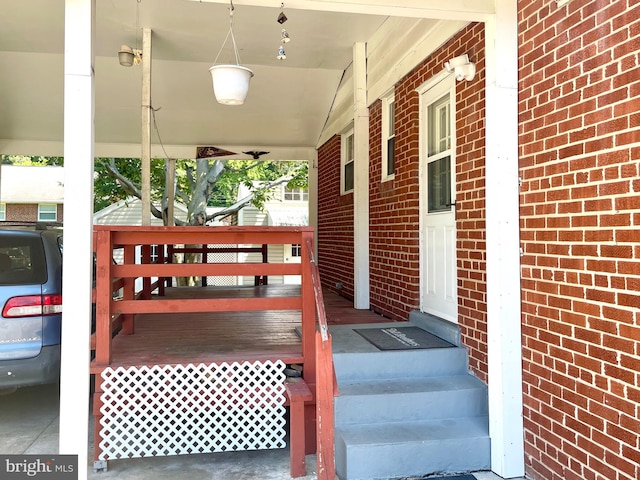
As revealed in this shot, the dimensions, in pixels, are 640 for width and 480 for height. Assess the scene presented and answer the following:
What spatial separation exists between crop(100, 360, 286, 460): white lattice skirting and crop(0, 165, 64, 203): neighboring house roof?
17.8m

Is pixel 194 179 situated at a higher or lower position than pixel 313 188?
higher

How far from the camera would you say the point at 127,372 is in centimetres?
338

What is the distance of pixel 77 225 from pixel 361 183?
12.9 feet

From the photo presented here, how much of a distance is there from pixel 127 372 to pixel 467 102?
10.8ft

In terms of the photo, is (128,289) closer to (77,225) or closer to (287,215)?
(77,225)

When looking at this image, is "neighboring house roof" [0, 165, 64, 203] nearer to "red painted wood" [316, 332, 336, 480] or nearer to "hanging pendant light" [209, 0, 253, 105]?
"hanging pendant light" [209, 0, 253, 105]

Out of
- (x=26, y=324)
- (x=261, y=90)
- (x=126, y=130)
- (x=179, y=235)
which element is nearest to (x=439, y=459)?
(x=179, y=235)

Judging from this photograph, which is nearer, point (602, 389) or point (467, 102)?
point (602, 389)

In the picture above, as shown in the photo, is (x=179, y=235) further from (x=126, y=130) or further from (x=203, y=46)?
(x=126, y=130)

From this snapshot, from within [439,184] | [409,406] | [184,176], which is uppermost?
[184,176]

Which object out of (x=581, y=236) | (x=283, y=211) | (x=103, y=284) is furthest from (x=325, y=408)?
(x=283, y=211)

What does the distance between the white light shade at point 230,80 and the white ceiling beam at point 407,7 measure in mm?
681

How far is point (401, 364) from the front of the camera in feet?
12.3

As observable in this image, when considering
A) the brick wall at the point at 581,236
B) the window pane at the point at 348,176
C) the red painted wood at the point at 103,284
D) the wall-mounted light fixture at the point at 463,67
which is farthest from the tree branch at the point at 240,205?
the brick wall at the point at 581,236
